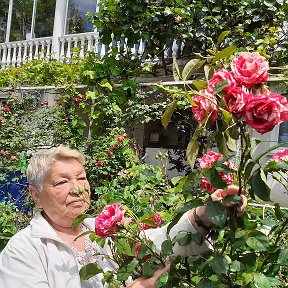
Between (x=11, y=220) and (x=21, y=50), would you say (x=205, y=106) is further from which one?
(x=21, y=50)

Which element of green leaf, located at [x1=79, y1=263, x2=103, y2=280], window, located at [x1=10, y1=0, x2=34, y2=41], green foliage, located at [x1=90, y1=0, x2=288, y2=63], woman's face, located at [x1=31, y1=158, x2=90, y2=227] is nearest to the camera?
green leaf, located at [x1=79, y1=263, x2=103, y2=280]

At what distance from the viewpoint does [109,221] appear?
1643mm

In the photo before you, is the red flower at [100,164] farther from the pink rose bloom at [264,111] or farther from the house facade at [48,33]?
the pink rose bloom at [264,111]

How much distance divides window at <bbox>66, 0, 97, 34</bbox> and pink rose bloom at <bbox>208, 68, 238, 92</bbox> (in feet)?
31.4

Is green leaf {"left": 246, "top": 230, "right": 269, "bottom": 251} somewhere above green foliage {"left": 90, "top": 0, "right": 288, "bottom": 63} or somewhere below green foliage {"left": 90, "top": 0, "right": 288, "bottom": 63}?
below

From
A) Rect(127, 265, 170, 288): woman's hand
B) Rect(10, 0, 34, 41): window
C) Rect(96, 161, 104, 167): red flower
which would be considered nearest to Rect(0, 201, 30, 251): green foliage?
Rect(96, 161, 104, 167): red flower

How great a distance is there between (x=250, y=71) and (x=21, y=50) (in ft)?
35.9

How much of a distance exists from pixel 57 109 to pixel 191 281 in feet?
17.7

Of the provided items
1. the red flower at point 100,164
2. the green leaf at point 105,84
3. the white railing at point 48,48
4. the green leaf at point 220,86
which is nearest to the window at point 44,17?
the white railing at point 48,48

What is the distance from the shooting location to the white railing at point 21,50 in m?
10.8

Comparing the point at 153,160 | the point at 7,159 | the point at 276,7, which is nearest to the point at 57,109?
the point at 7,159

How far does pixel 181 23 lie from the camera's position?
6285 mm

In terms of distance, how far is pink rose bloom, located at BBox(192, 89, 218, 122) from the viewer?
1368 mm

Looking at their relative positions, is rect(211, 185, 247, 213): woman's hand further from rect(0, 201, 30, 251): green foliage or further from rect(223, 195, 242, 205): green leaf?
rect(0, 201, 30, 251): green foliage
